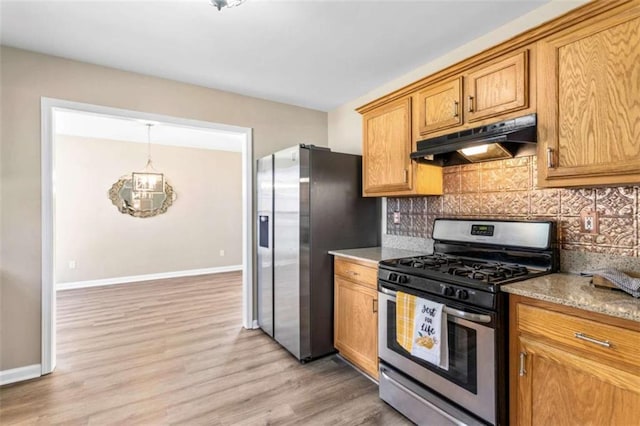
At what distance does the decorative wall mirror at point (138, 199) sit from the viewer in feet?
18.1

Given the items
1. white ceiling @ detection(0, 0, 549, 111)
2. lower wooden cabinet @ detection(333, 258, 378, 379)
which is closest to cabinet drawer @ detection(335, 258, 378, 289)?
lower wooden cabinet @ detection(333, 258, 378, 379)

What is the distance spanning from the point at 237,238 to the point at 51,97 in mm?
4467

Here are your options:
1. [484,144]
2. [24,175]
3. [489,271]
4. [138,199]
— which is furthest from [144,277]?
[484,144]

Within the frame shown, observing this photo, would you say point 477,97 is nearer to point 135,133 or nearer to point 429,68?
point 429,68

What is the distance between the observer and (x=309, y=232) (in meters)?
2.70

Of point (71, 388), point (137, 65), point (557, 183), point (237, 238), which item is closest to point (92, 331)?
point (71, 388)

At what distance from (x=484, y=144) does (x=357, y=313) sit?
155 centimetres

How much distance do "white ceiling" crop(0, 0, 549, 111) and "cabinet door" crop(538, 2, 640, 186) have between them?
58 centimetres

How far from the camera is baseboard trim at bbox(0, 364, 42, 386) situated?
7.71 feet

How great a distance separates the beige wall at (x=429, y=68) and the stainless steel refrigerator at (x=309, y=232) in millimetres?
798

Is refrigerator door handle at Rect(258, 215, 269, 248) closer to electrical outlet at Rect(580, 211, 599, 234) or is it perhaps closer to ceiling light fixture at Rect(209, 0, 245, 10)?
ceiling light fixture at Rect(209, 0, 245, 10)

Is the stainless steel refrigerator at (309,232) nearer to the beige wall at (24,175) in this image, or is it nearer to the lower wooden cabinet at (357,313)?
the lower wooden cabinet at (357,313)

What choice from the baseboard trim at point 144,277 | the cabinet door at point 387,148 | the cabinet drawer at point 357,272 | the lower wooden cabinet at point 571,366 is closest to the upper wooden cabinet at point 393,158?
the cabinet door at point 387,148

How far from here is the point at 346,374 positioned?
2.52m
